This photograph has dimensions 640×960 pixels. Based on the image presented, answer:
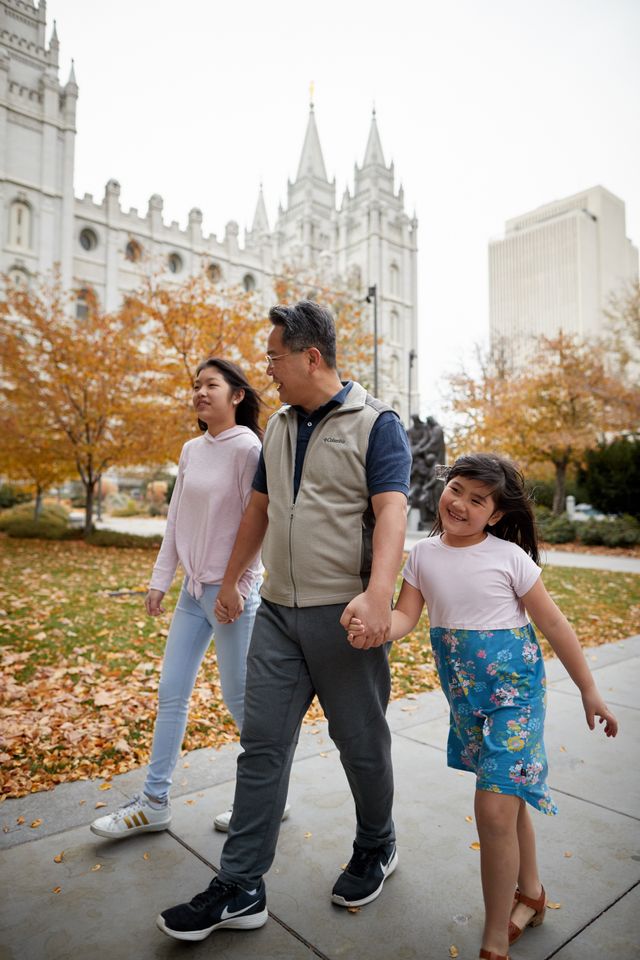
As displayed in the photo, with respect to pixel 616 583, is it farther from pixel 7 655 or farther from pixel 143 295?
pixel 143 295

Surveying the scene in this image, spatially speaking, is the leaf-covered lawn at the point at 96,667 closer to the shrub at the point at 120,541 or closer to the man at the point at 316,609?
the man at the point at 316,609

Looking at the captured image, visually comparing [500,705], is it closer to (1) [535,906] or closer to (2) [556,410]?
(1) [535,906]

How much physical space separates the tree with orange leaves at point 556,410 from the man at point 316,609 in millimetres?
21169

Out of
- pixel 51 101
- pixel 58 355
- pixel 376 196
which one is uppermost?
pixel 376 196

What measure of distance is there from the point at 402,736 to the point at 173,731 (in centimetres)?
178

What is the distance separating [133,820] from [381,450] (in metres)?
1.96

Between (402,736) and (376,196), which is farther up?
(376,196)

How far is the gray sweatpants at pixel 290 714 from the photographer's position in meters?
2.15

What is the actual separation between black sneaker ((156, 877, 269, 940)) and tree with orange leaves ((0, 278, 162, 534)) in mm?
12995

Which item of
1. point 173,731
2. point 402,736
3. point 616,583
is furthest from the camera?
point 616,583

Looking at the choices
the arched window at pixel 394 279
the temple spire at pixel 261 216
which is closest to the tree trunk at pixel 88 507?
the arched window at pixel 394 279

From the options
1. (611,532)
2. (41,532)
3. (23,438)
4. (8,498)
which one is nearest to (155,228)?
(8,498)

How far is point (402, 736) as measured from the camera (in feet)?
13.1

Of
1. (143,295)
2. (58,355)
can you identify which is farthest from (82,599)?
(143,295)
